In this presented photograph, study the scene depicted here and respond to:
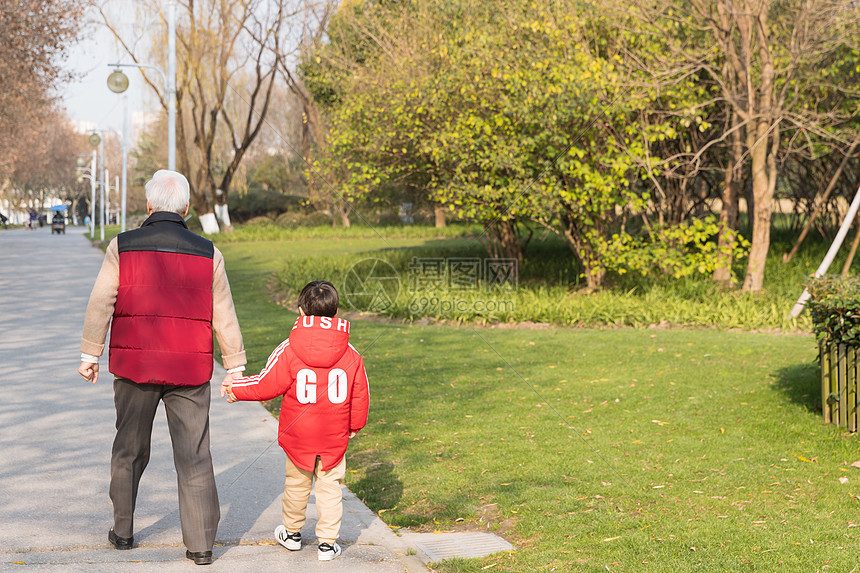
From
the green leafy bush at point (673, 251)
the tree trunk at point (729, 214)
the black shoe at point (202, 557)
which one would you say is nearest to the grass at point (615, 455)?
the black shoe at point (202, 557)

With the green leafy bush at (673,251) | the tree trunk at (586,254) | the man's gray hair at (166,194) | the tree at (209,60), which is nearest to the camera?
the man's gray hair at (166,194)

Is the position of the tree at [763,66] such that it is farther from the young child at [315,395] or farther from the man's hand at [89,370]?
the man's hand at [89,370]

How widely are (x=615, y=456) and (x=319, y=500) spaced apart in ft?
8.64

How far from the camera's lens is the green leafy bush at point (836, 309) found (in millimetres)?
6047

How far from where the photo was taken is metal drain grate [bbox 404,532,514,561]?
13.4ft

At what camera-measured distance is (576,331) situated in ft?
41.3

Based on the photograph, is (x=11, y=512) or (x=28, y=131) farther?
(x=28, y=131)

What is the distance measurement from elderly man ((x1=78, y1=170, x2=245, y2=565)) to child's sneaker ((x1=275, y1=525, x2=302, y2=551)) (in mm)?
350

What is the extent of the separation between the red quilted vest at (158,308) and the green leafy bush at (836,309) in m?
4.73

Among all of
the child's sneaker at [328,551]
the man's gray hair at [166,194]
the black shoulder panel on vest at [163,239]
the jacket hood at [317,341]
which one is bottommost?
the child's sneaker at [328,551]

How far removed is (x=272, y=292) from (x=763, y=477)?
1424 cm

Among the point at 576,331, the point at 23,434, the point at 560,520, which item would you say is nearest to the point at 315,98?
the point at 576,331

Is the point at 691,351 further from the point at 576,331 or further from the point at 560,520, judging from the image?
the point at 560,520

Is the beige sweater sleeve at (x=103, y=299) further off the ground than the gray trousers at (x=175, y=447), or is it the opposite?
the beige sweater sleeve at (x=103, y=299)
